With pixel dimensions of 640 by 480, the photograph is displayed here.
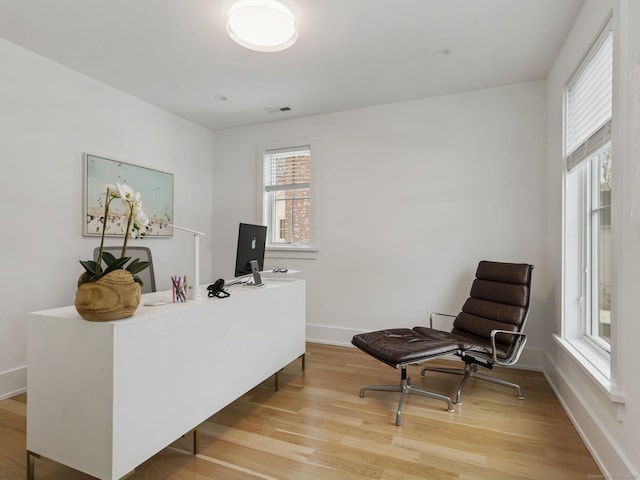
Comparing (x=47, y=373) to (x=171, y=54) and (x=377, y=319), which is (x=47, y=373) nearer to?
(x=171, y=54)

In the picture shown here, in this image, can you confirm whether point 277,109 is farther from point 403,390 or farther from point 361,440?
point 361,440

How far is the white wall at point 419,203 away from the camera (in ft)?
10.6

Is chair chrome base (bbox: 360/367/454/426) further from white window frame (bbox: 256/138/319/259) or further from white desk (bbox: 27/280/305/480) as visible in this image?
white window frame (bbox: 256/138/319/259)

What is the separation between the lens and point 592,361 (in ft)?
6.77

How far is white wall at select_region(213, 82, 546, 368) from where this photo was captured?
3.25 m

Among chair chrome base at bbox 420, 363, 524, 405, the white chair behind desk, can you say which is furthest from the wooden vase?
chair chrome base at bbox 420, 363, 524, 405

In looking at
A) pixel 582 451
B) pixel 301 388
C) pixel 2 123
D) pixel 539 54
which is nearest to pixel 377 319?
pixel 301 388

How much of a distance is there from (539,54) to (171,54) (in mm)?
2980

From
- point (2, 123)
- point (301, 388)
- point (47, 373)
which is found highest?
point (2, 123)

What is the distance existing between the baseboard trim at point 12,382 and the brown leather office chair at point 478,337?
8.71 ft

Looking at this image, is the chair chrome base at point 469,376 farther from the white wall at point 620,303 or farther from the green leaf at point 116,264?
the green leaf at point 116,264

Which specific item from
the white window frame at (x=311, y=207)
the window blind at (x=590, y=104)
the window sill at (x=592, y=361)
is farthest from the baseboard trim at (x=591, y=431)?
the white window frame at (x=311, y=207)

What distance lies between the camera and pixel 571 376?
2.33 metres

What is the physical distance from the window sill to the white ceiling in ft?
7.33
